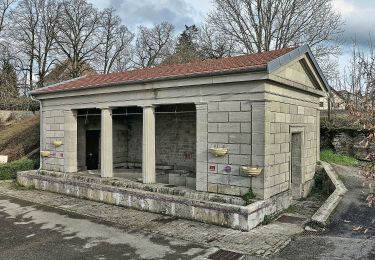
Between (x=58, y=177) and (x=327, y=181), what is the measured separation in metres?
10.3

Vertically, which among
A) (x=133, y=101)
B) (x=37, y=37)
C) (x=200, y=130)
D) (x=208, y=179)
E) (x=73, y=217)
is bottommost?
(x=73, y=217)

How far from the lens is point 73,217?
9875mm

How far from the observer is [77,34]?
109ft

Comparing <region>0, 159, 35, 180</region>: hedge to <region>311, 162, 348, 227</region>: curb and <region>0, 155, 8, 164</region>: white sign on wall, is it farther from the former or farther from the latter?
<region>311, 162, 348, 227</region>: curb

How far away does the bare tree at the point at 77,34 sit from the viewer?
1294 inches

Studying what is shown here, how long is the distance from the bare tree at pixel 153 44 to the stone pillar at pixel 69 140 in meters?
26.2

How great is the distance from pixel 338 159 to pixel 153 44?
1174 inches

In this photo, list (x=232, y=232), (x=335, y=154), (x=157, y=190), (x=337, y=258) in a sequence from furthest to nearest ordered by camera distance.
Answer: (x=335, y=154)
(x=157, y=190)
(x=232, y=232)
(x=337, y=258)

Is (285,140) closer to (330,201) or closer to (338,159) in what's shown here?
(330,201)

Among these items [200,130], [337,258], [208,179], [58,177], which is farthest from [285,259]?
[58,177]

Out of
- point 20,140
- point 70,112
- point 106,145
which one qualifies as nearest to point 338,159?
point 106,145

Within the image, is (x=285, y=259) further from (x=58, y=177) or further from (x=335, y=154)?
(x=335, y=154)

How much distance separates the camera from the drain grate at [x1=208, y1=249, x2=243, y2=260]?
6.63 metres

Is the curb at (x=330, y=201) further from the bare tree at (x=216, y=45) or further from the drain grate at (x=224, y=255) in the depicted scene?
the bare tree at (x=216, y=45)
